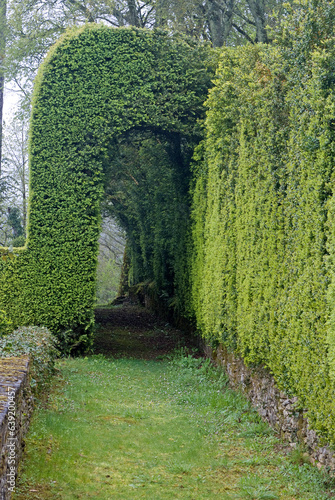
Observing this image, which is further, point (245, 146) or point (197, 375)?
point (197, 375)

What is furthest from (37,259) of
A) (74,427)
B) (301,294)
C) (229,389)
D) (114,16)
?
(114,16)

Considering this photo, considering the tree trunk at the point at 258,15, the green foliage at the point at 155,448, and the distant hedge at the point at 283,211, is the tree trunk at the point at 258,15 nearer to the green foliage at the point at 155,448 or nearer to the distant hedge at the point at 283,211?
the distant hedge at the point at 283,211

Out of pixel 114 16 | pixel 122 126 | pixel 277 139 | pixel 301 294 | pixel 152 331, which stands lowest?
pixel 152 331

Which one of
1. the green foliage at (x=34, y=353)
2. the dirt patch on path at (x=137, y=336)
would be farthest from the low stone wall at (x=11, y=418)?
the dirt patch on path at (x=137, y=336)

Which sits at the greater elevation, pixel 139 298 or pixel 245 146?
pixel 245 146

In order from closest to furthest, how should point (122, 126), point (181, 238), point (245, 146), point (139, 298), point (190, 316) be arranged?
point (245, 146) < point (122, 126) < point (190, 316) < point (181, 238) < point (139, 298)

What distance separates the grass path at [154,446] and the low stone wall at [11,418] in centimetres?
25

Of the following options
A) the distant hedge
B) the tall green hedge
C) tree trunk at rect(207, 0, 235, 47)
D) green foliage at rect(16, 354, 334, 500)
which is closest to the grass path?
green foliage at rect(16, 354, 334, 500)

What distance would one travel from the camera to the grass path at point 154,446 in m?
4.86

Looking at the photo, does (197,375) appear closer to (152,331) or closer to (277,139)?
(277,139)

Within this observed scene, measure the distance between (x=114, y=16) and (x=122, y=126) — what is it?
32.7 ft

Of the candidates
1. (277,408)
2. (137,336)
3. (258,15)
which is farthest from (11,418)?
(258,15)

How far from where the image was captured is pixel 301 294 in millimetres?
5562

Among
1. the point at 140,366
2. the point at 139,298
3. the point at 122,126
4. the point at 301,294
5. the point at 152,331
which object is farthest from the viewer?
the point at 139,298
